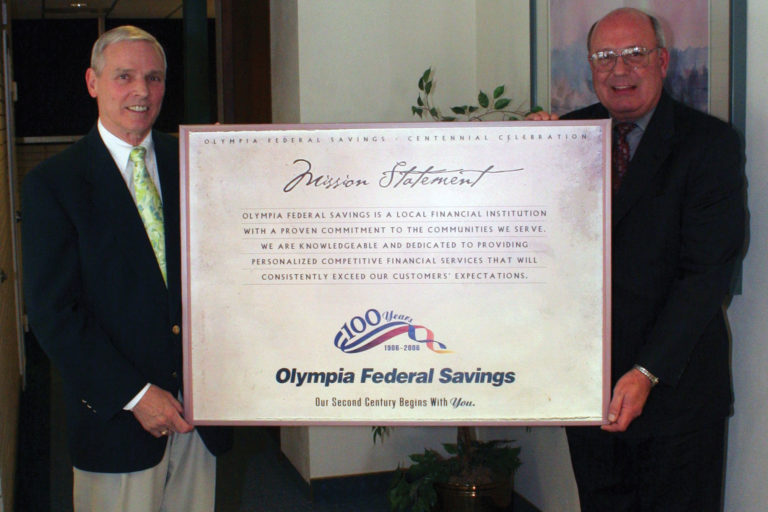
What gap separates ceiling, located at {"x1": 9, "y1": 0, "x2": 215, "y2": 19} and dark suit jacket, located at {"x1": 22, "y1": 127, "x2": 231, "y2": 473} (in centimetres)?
815

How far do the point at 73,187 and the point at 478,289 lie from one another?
993mm

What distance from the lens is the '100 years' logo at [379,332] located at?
6.33 ft

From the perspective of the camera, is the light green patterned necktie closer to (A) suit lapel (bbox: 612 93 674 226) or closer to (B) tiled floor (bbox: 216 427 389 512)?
(A) suit lapel (bbox: 612 93 674 226)

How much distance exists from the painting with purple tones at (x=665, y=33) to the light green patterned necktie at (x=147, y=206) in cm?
158

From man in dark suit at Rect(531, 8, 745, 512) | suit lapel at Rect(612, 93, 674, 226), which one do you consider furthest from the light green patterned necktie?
suit lapel at Rect(612, 93, 674, 226)

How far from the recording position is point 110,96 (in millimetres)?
2023

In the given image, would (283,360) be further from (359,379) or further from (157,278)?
(157,278)

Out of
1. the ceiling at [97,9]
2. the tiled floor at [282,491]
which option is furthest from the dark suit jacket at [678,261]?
the ceiling at [97,9]

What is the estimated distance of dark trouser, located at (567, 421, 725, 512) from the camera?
209 centimetres

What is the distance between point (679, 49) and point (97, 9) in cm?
986

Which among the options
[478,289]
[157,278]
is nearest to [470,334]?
[478,289]

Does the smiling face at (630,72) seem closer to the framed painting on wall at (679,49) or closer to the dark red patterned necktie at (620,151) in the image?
the dark red patterned necktie at (620,151)

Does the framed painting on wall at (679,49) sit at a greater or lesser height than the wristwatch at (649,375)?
greater

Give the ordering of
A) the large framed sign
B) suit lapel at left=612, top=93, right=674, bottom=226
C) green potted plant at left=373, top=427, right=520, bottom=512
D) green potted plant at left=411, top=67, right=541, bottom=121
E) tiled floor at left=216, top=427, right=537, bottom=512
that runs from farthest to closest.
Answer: tiled floor at left=216, top=427, right=537, bottom=512, green potted plant at left=373, top=427, right=520, bottom=512, green potted plant at left=411, top=67, right=541, bottom=121, suit lapel at left=612, top=93, right=674, bottom=226, the large framed sign
